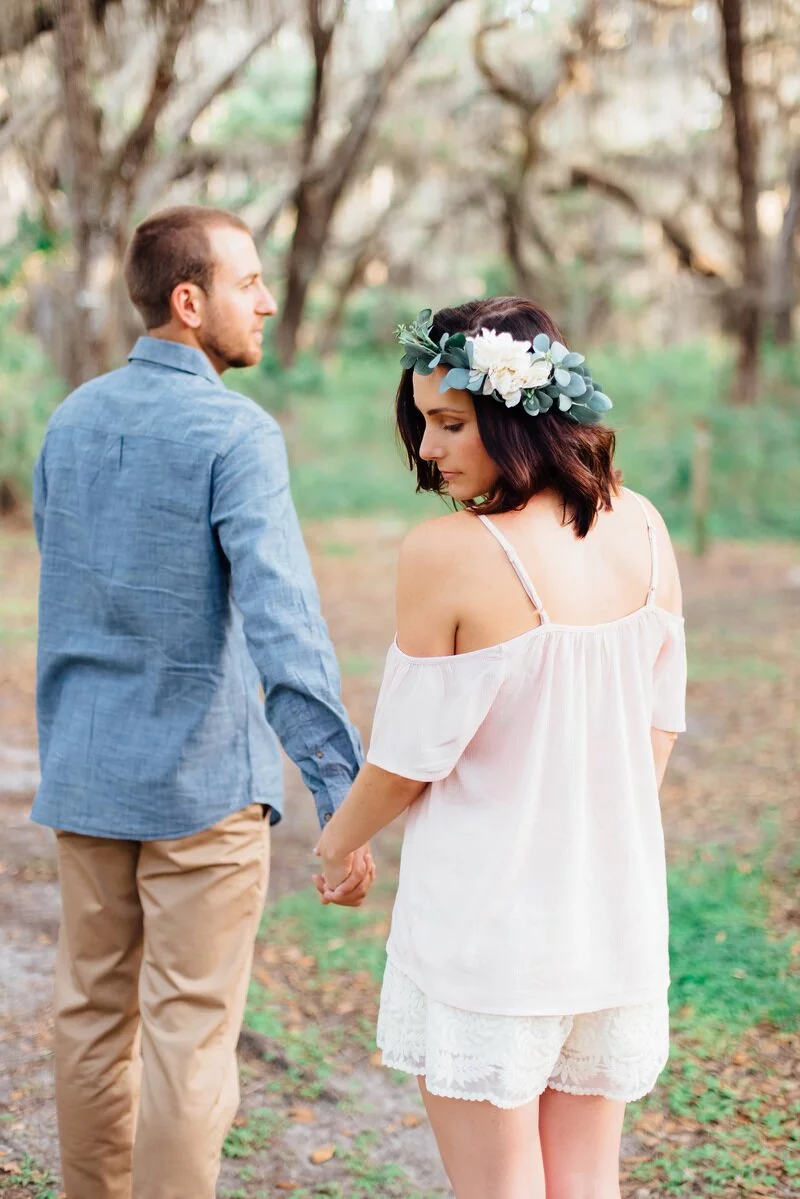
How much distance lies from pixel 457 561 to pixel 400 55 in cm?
944

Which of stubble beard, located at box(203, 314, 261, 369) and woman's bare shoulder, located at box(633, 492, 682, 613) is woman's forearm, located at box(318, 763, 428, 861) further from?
stubble beard, located at box(203, 314, 261, 369)

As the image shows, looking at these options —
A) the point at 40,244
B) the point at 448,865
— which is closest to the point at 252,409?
the point at 448,865

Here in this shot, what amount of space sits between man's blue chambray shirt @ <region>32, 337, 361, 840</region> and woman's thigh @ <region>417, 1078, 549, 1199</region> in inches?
22.4

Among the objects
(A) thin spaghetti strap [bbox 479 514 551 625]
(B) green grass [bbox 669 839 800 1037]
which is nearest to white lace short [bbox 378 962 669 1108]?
(A) thin spaghetti strap [bbox 479 514 551 625]

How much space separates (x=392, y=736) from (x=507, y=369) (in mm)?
545

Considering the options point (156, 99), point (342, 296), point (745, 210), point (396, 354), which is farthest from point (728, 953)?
point (396, 354)

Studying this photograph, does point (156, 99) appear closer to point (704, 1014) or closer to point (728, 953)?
point (728, 953)

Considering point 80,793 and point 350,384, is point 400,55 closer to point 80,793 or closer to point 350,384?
point 80,793

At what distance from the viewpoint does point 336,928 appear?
4.35m

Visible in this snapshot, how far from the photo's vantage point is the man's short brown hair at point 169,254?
2363 mm

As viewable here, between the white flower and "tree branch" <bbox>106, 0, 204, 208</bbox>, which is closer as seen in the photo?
the white flower

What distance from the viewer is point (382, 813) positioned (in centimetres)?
191

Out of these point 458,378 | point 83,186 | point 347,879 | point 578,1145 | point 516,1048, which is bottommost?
point 578,1145

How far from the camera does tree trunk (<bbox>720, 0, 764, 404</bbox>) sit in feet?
36.6
